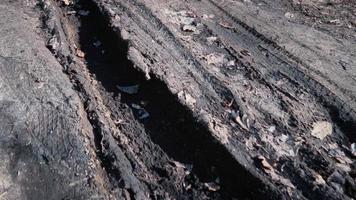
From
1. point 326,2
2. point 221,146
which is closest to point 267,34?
point 326,2

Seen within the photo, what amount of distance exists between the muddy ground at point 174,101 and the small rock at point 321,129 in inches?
0.5

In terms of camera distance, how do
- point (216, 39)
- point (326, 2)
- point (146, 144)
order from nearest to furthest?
point (146, 144) → point (216, 39) → point (326, 2)

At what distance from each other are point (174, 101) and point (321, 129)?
4.78 feet

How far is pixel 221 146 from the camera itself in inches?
140

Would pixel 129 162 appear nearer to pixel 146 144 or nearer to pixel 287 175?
pixel 146 144

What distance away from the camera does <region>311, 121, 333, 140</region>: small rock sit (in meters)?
3.82

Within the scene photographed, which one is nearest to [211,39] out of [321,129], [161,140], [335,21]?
[161,140]

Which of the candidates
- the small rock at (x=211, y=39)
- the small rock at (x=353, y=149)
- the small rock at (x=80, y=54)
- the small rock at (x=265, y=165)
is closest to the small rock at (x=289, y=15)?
the small rock at (x=211, y=39)

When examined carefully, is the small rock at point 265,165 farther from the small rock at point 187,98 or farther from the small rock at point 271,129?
the small rock at point 187,98

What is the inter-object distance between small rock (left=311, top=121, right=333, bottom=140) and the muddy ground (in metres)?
0.01

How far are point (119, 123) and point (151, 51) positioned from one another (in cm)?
97

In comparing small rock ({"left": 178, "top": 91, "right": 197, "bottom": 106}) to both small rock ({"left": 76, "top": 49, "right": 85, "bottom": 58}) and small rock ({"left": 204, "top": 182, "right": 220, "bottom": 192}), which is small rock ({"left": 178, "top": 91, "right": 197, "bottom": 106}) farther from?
small rock ({"left": 76, "top": 49, "right": 85, "bottom": 58})

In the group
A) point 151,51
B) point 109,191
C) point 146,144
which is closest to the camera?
point 109,191

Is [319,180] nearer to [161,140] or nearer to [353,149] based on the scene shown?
[353,149]
